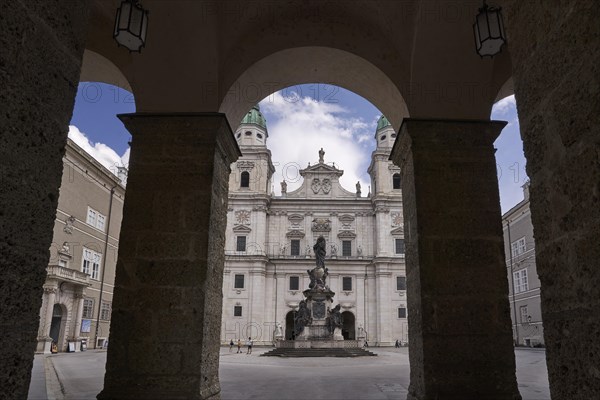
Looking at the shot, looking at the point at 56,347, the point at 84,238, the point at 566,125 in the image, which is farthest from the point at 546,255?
the point at 84,238

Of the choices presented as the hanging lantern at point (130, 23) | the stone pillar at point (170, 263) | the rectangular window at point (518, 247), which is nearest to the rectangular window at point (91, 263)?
the stone pillar at point (170, 263)

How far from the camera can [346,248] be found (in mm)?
45844

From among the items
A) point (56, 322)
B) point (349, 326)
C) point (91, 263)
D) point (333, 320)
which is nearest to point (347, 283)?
point (349, 326)

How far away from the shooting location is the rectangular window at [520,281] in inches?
1337

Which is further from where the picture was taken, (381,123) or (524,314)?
(381,123)

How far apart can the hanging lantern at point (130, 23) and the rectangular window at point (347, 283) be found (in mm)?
41128

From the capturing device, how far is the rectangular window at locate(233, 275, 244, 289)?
4316 centimetres

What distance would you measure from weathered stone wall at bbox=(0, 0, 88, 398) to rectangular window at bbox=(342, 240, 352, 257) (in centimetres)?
4388

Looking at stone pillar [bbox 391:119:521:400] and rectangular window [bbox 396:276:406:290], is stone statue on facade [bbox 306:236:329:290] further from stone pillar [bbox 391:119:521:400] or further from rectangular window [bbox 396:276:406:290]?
stone pillar [bbox 391:119:521:400]

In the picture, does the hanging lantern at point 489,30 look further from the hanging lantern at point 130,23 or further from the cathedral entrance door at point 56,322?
the cathedral entrance door at point 56,322

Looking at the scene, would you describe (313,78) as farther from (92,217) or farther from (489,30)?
(92,217)

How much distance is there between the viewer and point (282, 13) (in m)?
6.77

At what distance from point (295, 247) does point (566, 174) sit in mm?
43612

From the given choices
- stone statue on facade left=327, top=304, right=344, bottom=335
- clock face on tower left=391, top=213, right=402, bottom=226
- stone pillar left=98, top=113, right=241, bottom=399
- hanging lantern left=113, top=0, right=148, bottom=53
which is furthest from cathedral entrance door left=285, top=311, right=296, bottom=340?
hanging lantern left=113, top=0, right=148, bottom=53
